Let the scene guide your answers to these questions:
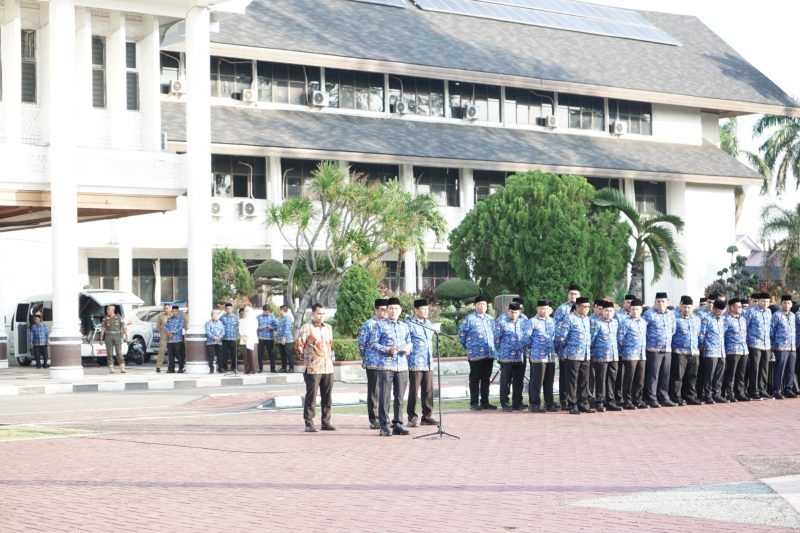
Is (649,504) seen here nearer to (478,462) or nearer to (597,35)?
(478,462)

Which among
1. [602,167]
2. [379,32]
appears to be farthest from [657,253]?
[379,32]

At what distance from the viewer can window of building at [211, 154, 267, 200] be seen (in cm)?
4312

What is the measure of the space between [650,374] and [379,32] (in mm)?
29188

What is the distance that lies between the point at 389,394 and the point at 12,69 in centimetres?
1637

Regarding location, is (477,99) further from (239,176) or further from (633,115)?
(239,176)

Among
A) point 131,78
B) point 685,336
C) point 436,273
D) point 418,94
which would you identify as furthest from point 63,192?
point 436,273

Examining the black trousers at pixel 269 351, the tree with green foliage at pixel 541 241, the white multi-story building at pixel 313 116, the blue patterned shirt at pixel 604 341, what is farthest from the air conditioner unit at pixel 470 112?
the blue patterned shirt at pixel 604 341

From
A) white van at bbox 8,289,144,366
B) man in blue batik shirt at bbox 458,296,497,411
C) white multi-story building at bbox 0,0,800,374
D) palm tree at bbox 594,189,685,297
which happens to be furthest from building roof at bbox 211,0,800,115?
man in blue batik shirt at bbox 458,296,497,411

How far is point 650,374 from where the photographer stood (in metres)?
20.7

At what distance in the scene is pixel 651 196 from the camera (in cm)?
5294

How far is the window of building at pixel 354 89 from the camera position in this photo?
151ft

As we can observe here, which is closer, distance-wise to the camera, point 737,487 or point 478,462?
point 737,487

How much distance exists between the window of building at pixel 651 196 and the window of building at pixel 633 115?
2.27m

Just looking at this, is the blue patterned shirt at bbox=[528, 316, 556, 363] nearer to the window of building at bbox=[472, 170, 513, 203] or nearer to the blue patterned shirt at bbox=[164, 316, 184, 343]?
the blue patterned shirt at bbox=[164, 316, 184, 343]
